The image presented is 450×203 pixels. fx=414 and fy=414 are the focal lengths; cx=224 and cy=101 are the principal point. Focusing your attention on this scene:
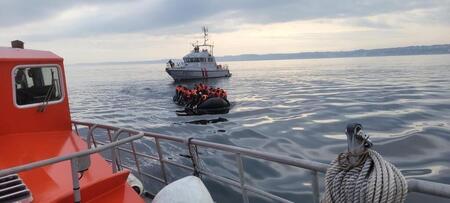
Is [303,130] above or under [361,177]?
under

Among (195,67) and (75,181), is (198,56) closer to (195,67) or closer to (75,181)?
(195,67)

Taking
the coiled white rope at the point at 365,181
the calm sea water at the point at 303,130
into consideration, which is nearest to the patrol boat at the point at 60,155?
the coiled white rope at the point at 365,181

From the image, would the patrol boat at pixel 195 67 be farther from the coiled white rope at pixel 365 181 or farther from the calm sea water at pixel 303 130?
the coiled white rope at pixel 365 181

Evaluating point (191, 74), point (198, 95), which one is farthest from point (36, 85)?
point (191, 74)

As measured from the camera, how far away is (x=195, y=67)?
66.4 m

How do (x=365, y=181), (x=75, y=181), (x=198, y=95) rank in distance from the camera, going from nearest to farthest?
Answer: (x=365, y=181) → (x=75, y=181) → (x=198, y=95)

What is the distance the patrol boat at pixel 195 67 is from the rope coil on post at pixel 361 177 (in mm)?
61753

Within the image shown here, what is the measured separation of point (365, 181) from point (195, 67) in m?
64.3

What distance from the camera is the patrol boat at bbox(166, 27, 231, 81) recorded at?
64.4 meters

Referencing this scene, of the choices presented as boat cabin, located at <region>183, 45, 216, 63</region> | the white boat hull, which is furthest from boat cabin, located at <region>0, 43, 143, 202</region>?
boat cabin, located at <region>183, 45, 216, 63</region>

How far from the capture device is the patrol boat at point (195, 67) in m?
64.4

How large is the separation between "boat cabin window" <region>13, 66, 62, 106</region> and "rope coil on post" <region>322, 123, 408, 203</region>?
457 centimetres

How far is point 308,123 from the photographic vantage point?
67.2 feet

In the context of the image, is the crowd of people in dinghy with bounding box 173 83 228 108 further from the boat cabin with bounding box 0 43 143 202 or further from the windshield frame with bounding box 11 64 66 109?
the boat cabin with bounding box 0 43 143 202
